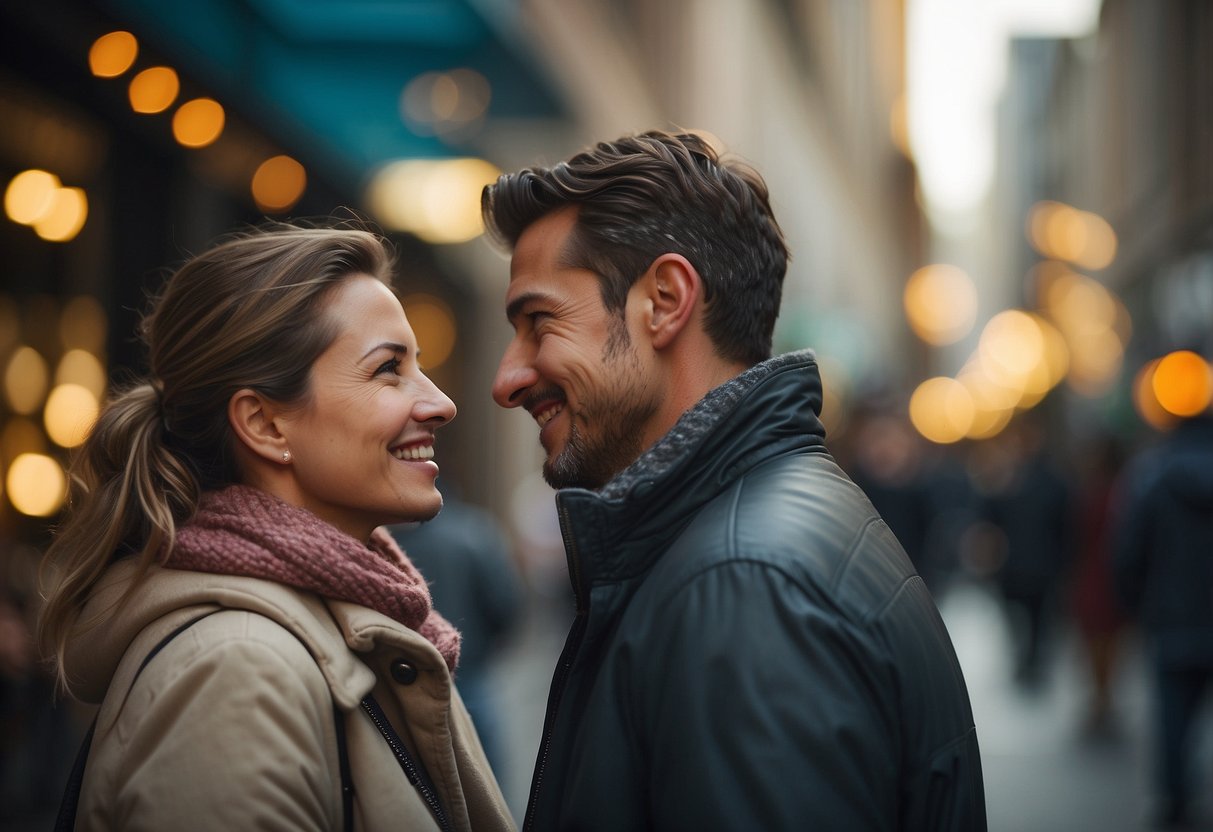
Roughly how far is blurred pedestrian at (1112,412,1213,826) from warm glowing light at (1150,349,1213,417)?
0.13 m

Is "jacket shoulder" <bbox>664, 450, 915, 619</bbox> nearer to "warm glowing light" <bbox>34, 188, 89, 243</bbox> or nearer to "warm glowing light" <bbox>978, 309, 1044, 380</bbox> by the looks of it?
"warm glowing light" <bbox>34, 188, 89, 243</bbox>

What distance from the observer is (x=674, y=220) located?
264 cm

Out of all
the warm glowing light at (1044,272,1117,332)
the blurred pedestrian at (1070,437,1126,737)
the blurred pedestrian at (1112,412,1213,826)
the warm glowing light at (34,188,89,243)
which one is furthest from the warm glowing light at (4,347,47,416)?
the warm glowing light at (1044,272,1117,332)

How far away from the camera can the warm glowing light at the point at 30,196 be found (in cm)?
749

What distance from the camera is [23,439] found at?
7754mm

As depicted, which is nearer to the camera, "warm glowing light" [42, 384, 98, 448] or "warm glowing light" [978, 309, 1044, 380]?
"warm glowing light" [42, 384, 98, 448]

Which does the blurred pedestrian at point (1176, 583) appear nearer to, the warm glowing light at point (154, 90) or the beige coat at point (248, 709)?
the beige coat at point (248, 709)

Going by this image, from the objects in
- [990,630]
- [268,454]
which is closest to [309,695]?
[268,454]

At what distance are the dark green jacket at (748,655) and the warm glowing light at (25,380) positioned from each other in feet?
20.1

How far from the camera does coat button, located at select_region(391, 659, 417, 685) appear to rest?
259 centimetres

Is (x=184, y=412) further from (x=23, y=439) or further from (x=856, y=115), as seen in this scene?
(x=856, y=115)

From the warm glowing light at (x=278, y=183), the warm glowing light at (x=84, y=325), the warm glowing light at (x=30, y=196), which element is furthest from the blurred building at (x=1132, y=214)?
the warm glowing light at (x=30, y=196)

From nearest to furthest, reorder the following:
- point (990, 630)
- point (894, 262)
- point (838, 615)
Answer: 1. point (838, 615)
2. point (990, 630)
3. point (894, 262)

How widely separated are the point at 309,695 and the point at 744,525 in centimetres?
83
